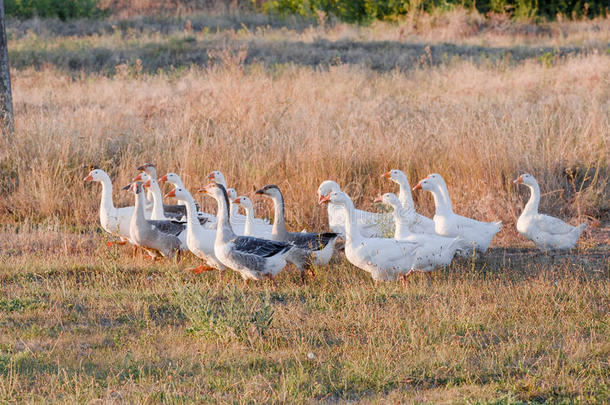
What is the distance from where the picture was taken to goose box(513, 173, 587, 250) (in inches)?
310

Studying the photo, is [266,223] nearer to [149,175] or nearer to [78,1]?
[149,175]

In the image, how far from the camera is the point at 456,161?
31.7 feet

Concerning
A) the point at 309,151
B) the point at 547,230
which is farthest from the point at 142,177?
the point at 547,230

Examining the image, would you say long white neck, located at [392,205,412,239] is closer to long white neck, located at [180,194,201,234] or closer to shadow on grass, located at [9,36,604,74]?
long white neck, located at [180,194,201,234]

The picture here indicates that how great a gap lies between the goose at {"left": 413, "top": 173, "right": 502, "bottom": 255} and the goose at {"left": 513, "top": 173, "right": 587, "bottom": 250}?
1.33 ft

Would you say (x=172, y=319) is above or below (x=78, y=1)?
below

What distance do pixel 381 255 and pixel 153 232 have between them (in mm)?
2469

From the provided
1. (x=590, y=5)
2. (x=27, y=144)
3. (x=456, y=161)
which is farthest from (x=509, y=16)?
(x=27, y=144)

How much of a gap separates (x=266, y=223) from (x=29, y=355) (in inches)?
151

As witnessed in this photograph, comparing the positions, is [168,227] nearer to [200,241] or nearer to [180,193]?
[180,193]

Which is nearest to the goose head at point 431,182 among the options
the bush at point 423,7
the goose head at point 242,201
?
the goose head at point 242,201

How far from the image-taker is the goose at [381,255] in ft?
22.1

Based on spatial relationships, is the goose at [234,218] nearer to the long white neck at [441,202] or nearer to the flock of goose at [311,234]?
the flock of goose at [311,234]

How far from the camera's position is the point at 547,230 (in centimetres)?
791
